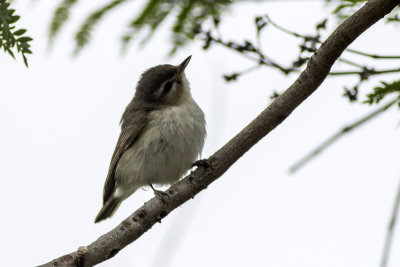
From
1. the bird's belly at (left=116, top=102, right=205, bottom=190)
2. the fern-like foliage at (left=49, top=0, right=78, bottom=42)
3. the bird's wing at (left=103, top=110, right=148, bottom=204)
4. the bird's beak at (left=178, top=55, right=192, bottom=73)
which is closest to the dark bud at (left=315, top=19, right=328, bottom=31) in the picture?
the fern-like foliage at (left=49, top=0, right=78, bottom=42)

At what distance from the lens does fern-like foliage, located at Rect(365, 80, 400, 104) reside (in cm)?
198

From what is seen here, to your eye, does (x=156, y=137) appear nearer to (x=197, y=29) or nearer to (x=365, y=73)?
(x=197, y=29)

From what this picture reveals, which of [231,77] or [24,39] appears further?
[231,77]

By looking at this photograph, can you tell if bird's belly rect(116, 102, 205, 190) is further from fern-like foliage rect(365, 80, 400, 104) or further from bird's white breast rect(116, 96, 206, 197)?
fern-like foliage rect(365, 80, 400, 104)

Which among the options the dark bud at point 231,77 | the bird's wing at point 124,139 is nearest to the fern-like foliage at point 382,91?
the dark bud at point 231,77

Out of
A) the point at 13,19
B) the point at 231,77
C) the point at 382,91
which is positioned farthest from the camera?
the point at 231,77

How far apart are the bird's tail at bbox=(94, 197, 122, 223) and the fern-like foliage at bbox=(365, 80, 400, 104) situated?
410cm

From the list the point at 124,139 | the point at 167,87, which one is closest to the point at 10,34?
the point at 124,139

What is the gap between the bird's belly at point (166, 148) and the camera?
4734 millimetres

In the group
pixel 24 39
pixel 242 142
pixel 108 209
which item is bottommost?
pixel 108 209

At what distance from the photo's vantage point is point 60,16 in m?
2.95

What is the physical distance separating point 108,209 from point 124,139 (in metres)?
1.03

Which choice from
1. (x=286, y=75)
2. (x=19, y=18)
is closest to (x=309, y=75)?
(x=286, y=75)

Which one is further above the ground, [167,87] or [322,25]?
[322,25]
